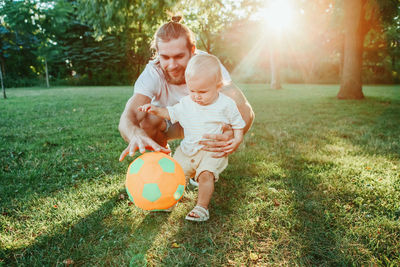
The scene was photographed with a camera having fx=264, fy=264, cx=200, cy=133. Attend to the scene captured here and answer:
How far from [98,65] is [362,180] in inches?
1216

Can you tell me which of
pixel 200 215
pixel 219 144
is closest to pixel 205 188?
pixel 200 215

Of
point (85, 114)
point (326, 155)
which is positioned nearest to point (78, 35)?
point (85, 114)

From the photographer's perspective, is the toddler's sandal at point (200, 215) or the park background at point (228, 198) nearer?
the park background at point (228, 198)

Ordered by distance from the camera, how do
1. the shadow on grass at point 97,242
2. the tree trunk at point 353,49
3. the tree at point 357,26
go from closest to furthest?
the shadow on grass at point 97,242
the tree at point 357,26
the tree trunk at point 353,49

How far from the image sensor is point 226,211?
236 cm

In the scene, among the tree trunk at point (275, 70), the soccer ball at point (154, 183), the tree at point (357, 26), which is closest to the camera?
the soccer ball at point (154, 183)

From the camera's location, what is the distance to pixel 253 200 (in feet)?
8.25

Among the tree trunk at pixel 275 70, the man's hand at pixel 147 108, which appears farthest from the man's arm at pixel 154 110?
the tree trunk at pixel 275 70

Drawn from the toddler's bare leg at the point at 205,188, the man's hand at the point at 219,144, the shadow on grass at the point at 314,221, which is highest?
the man's hand at the point at 219,144

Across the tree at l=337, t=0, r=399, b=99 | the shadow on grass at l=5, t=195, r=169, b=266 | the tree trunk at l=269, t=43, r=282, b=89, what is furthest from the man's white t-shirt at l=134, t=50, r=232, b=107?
the tree trunk at l=269, t=43, r=282, b=89

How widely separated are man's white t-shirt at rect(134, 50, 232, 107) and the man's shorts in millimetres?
716

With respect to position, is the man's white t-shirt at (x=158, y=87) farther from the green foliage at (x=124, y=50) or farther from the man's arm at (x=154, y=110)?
the green foliage at (x=124, y=50)

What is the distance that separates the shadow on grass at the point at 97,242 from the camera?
5.86ft

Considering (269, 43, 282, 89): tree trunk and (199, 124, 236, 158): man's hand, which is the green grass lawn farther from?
(269, 43, 282, 89): tree trunk
